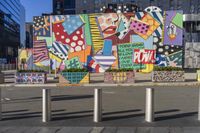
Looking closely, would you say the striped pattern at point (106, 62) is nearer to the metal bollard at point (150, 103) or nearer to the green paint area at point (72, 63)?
the green paint area at point (72, 63)

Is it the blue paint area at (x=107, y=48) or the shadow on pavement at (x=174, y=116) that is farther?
the blue paint area at (x=107, y=48)

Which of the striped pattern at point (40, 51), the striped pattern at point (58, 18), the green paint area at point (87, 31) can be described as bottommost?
the striped pattern at point (40, 51)

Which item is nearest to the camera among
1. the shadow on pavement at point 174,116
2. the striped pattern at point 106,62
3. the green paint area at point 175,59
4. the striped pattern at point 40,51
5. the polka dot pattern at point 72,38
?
the shadow on pavement at point 174,116

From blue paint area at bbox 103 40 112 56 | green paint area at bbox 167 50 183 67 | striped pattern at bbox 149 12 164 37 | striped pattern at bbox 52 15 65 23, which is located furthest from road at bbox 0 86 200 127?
striped pattern at bbox 52 15 65 23

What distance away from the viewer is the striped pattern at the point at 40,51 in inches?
1368

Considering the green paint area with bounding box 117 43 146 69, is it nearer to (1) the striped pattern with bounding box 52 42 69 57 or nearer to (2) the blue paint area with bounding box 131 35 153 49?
(2) the blue paint area with bounding box 131 35 153 49

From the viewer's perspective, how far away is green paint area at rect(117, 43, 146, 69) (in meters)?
32.9

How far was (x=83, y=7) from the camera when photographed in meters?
131

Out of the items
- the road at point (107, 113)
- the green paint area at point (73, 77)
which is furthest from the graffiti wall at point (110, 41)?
the road at point (107, 113)

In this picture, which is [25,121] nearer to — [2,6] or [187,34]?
[187,34]

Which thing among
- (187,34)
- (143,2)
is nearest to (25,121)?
(187,34)

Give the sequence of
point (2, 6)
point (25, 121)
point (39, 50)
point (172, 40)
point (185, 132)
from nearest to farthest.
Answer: point (185, 132) → point (25, 121) → point (172, 40) → point (39, 50) → point (2, 6)

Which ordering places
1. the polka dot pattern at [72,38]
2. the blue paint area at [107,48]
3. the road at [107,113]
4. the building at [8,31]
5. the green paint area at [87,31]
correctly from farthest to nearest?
the building at [8,31] → the polka dot pattern at [72,38] → the green paint area at [87,31] → the blue paint area at [107,48] → the road at [107,113]

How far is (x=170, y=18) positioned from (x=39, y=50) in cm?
1249
